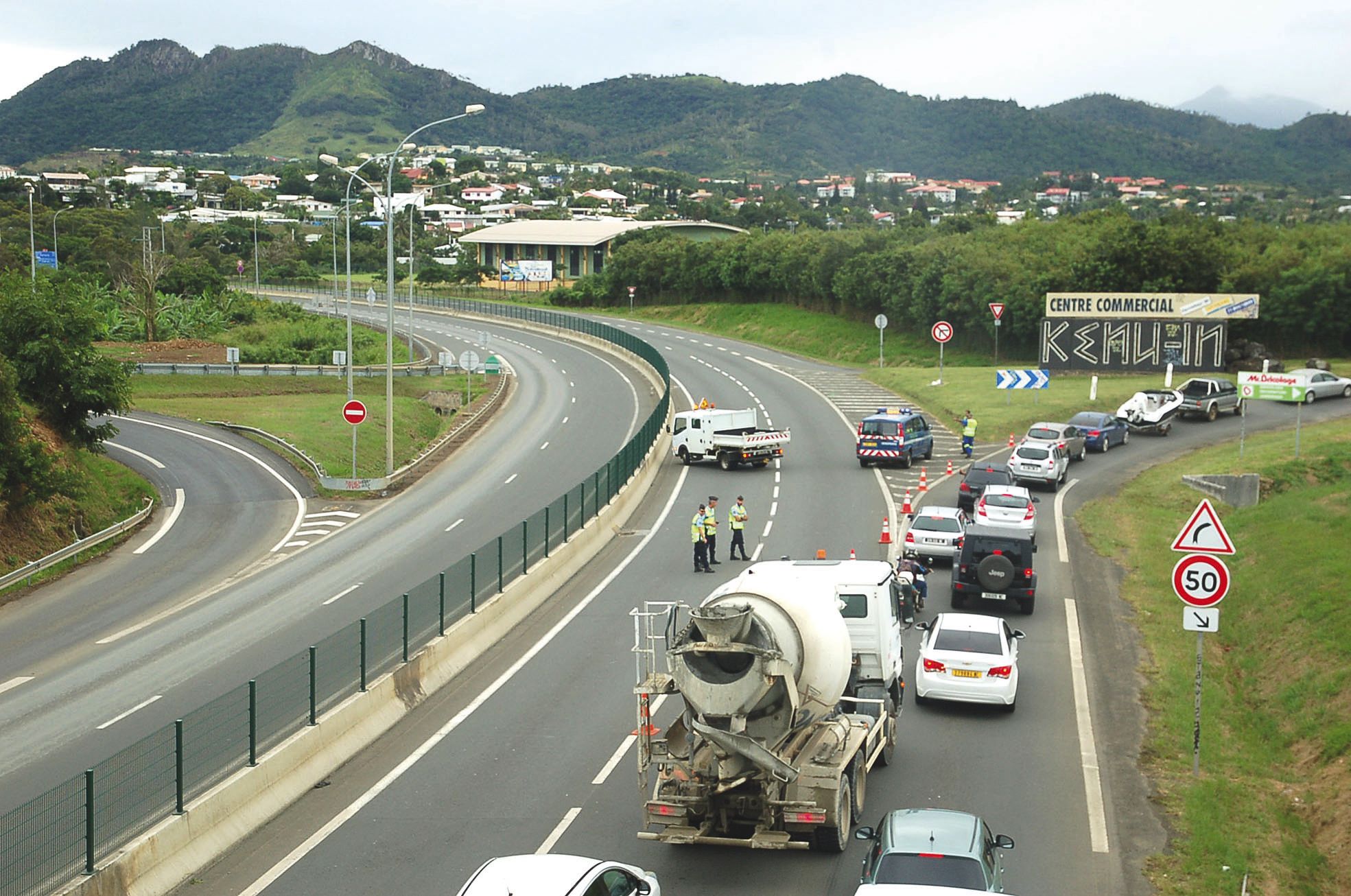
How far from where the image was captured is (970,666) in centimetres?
2067

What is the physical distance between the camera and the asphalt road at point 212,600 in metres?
21.0

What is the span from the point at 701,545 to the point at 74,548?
15357 millimetres

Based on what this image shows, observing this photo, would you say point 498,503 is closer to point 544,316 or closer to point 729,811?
point 729,811

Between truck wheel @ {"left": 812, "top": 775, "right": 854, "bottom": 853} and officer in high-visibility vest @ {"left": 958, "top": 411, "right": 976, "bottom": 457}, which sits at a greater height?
officer in high-visibility vest @ {"left": 958, "top": 411, "right": 976, "bottom": 457}

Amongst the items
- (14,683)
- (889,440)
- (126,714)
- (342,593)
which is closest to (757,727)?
(126,714)

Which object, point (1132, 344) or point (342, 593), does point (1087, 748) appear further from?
point (1132, 344)

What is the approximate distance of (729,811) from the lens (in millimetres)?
15055

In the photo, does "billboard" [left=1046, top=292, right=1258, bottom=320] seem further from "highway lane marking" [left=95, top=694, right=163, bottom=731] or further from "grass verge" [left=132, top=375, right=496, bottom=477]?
"highway lane marking" [left=95, top=694, right=163, bottom=731]

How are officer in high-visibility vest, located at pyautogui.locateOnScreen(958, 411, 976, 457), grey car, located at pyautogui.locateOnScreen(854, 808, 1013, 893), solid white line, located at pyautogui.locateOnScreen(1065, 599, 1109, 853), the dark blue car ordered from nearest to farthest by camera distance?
grey car, located at pyautogui.locateOnScreen(854, 808, 1013, 893) → solid white line, located at pyautogui.locateOnScreen(1065, 599, 1109, 853) → officer in high-visibility vest, located at pyautogui.locateOnScreen(958, 411, 976, 457) → the dark blue car

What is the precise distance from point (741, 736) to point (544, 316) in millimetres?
84837

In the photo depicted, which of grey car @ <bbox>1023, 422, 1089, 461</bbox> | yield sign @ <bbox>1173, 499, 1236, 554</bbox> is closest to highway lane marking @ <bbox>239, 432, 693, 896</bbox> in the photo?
yield sign @ <bbox>1173, 499, 1236, 554</bbox>

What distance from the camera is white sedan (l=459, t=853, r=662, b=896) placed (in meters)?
11.0

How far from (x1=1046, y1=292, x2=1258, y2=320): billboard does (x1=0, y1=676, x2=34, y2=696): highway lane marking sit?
47.7 meters

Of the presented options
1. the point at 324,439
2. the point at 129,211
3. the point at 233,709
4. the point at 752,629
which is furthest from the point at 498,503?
the point at 129,211
